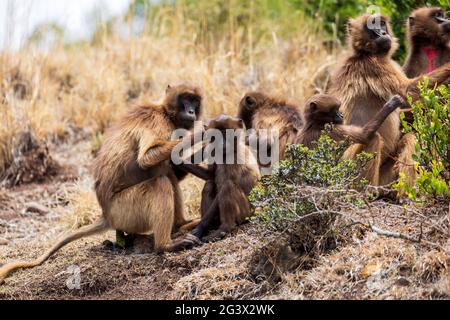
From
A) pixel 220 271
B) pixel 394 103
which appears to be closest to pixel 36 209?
pixel 220 271

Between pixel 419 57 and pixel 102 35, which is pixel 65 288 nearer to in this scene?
pixel 419 57

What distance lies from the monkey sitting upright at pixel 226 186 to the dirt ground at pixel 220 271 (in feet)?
0.48

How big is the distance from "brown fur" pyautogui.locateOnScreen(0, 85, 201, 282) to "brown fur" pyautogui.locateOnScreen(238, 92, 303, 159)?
839mm

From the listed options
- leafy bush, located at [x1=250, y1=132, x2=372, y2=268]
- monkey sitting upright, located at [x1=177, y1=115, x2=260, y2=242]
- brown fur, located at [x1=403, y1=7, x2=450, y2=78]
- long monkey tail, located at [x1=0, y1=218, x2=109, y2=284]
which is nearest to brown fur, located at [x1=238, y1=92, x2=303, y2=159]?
monkey sitting upright, located at [x1=177, y1=115, x2=260, y2=242]

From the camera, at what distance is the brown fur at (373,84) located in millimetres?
6699

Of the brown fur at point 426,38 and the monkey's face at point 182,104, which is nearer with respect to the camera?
the monkey's face at point 182,104

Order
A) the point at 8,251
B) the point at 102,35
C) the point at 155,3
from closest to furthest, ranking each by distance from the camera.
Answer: the point at 8,251, the point at 102,35, the point at 155,3

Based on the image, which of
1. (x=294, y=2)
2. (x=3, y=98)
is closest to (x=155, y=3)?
(x=294, y=2)

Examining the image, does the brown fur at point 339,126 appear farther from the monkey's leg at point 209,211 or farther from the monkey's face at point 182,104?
the monkey's face at point 182,104

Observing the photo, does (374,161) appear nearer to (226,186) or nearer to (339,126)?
(339,126)

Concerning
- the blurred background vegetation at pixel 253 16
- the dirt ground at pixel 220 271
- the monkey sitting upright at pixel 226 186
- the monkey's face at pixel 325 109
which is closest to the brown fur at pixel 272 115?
the monkey sitting upright at pixel 226 186

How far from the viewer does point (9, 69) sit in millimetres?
11438

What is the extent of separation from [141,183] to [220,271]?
120cm

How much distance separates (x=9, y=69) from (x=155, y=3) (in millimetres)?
4114
